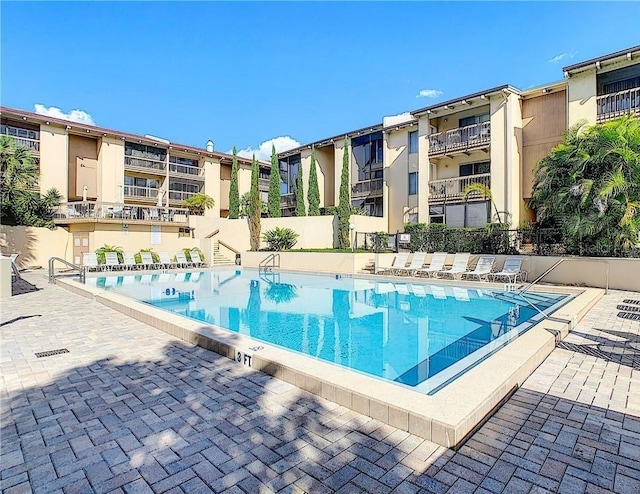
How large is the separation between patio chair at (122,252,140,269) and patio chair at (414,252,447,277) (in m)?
15.3

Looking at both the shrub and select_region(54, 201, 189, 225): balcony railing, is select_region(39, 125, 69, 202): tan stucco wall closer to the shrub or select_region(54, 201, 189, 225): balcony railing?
select_region(54, 201, 189, 225): balcony railing

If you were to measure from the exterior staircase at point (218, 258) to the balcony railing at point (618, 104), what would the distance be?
855 inches

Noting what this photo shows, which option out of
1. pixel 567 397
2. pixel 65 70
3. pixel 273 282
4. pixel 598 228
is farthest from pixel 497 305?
pixel 65 70

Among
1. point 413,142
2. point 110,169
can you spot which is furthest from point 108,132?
point 413,142

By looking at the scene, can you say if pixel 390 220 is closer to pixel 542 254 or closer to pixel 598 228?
pixel 542 254

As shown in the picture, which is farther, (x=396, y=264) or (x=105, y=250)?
(x=105, y=250)

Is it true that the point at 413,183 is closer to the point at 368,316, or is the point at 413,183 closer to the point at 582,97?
the point at 582,97

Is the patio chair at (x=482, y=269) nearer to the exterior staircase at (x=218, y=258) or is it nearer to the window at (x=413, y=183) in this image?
the window at (x=413, y=183)

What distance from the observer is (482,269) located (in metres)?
14.9

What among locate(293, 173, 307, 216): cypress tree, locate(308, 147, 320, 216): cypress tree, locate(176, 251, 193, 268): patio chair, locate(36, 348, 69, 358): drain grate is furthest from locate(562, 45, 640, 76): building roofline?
locate(176, 251, 193, 268): patio chair

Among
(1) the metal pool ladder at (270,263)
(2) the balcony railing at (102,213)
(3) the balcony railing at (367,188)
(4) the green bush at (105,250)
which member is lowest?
(1) the metal pool ladder at (270,263)

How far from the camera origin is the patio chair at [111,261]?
20016mm

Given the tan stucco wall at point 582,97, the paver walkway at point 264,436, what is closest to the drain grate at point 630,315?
the paver walkway at point 264,436

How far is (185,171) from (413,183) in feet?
64.5
